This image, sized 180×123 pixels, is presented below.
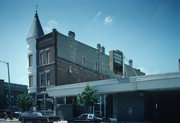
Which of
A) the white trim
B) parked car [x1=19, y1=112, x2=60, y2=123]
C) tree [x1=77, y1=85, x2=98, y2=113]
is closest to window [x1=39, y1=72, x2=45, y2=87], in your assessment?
the white trim

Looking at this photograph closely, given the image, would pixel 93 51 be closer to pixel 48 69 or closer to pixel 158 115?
pixel 48 69

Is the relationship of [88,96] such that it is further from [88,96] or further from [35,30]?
[35,30]

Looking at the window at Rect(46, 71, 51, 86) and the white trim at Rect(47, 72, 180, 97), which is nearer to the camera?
the white trim at Rect(47, 72, 180, 97)

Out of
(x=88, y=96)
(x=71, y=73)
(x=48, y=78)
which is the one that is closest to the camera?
(x=88, y=96)

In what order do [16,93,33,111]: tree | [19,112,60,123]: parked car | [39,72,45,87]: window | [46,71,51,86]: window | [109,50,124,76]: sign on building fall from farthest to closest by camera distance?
[39,72,45,87]: window
[16,93,33,111]: tree
[46,71,51,86]: window
[109,50,124,76]: sign on building
[19,112,60,123]: parked car

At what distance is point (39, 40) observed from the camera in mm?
36656

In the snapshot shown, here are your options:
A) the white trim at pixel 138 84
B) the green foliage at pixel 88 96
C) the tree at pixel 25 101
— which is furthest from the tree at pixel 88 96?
the tree at pixel 25 101

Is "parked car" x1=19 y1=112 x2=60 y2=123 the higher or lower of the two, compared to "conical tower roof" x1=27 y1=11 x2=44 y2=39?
lower

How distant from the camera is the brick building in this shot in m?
34.1

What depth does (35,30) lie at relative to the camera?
38.0 m

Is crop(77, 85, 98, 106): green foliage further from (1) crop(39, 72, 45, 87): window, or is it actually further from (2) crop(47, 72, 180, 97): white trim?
(1) crop(39, 72, 45, 87): window

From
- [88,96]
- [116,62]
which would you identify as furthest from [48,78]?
[116,62]

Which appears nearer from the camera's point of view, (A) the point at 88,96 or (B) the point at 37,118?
(B) the point at 37,118

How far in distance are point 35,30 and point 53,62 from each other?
8.07 m
